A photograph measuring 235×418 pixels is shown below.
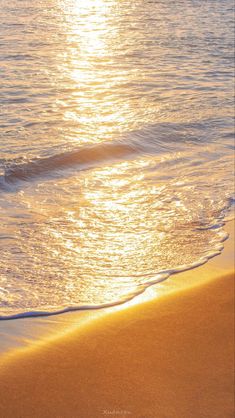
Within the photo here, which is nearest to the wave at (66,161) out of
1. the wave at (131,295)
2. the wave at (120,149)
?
the wave at (120,149)

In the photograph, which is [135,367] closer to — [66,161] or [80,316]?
[80,316]

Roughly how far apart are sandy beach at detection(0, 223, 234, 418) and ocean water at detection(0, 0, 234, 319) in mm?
500

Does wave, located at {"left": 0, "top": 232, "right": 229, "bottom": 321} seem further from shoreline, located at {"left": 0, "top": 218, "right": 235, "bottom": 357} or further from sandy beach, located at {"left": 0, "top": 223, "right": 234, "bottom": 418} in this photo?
sandy beach, located at {"left": 0, "top": 223, "right": 234, "bottom": 418}

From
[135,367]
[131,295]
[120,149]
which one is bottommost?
[120,149]

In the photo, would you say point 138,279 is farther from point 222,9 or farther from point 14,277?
point 222,9

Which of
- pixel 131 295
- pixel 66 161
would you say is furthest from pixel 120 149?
pixel 131 295

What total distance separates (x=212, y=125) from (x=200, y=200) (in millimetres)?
3263

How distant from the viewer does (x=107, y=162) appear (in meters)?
8.04

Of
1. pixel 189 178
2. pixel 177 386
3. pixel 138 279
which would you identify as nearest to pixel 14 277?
pixel 138 279

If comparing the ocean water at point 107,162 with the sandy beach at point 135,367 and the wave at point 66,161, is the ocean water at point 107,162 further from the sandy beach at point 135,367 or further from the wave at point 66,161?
the sandy beach at point 135,367

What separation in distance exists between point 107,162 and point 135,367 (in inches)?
183

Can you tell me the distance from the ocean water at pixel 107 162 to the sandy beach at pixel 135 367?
1.64ft

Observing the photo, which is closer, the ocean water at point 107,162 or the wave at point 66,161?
the ocean water at point 107,162

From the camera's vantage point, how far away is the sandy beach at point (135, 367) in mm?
3297
